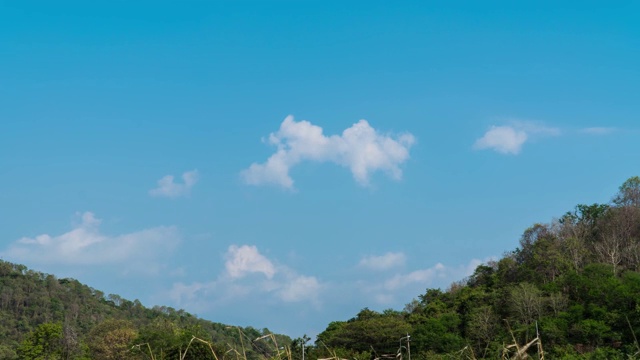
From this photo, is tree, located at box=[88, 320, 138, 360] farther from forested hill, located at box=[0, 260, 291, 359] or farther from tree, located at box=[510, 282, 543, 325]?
tree, located at box=[510, 282, 543, 325]

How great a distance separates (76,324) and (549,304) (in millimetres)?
74632

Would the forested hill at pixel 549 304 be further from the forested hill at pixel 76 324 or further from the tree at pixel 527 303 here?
the forested hill at pixel 76 324

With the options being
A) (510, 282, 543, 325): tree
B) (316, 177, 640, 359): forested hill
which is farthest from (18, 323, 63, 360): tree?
(510, 282, 543, 325): tree

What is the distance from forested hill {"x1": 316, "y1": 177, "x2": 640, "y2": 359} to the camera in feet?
181

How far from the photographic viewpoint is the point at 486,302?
69125 mm

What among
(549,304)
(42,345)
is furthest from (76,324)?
(549,304)

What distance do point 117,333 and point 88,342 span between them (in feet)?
20.4

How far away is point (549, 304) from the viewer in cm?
6112

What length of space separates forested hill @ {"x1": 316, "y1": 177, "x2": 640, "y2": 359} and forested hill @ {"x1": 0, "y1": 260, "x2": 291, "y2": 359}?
45.4ft

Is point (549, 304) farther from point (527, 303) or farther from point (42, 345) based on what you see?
point (42, 345)

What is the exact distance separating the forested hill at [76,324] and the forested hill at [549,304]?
13.8 m

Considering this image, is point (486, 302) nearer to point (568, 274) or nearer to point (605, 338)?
point (568, 274)

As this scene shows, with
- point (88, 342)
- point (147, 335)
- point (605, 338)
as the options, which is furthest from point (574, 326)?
point (88, 342)

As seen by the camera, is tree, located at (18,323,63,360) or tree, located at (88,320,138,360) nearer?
tree, located at (18,323,63,360)
